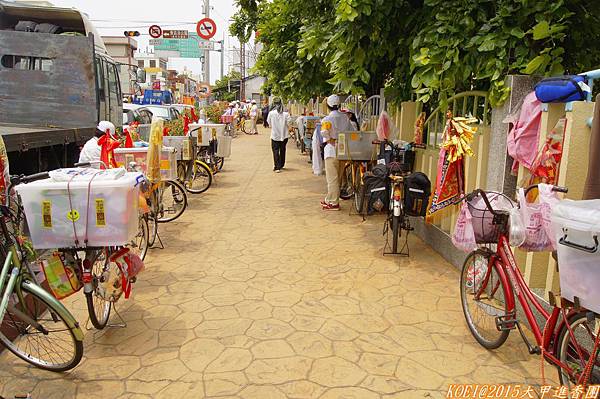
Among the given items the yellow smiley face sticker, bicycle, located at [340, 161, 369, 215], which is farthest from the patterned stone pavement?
bicycle, located at [340, 161, 369, 215]

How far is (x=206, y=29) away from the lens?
61.2 ft

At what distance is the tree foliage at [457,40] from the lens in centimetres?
450

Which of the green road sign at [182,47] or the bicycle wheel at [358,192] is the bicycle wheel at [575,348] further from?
the green road sign at [182,47]

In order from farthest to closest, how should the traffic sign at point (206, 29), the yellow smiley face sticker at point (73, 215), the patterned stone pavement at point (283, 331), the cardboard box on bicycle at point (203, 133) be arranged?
the traffic sign at point (206, 29), the cardboard box on bicycle at point (203, 133), the yellow smiley face sticker at point (73, 215), the patterned stone pavement at point (283, 331)

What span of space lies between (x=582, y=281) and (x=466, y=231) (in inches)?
45.9

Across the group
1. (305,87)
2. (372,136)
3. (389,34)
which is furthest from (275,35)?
(389,34)

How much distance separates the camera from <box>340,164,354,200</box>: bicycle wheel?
29.5ft

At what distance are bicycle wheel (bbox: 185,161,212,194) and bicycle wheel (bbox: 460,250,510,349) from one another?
6748 mm

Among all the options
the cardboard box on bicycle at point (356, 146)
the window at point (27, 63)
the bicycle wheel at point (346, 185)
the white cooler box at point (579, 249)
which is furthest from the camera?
the bicycle wheel at point (346, 185)

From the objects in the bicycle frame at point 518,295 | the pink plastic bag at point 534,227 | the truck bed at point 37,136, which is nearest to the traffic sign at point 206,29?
the truck bed at point 37,136

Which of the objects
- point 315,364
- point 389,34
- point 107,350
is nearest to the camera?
point 315,364

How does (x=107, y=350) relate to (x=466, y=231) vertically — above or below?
below

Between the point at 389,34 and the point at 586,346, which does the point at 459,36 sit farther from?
the point at 586,346

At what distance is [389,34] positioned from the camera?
638cm
